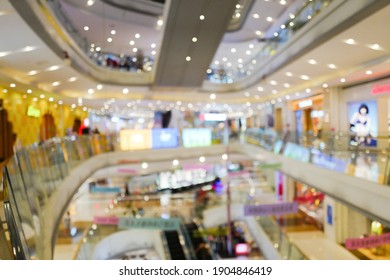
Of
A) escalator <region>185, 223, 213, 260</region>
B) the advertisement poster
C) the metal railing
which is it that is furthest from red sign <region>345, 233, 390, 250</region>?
escalator <region>185, 223, 213, 260</region>

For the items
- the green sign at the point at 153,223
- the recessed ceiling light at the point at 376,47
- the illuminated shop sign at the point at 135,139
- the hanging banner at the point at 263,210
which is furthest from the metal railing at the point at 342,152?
the illuminated shop sign at the point at 135,139

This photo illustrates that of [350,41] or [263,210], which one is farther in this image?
[350,41]

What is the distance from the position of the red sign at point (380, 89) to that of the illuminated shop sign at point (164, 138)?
6317 mm

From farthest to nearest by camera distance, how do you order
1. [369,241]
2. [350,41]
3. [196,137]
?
[196,137], [350,41], [369,241]

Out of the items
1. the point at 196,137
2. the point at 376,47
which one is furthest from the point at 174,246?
the point at 376,47

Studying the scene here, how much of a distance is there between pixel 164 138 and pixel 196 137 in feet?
4.67

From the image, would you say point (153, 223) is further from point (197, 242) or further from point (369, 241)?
point (197, 242)

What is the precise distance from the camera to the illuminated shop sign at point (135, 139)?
39.9 ft

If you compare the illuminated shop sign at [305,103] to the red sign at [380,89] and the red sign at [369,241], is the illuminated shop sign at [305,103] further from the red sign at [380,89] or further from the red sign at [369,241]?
the red sign at [369,241]

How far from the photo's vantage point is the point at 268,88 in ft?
47.8

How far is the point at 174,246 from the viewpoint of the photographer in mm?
11359

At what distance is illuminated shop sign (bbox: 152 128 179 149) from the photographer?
12725 mm
